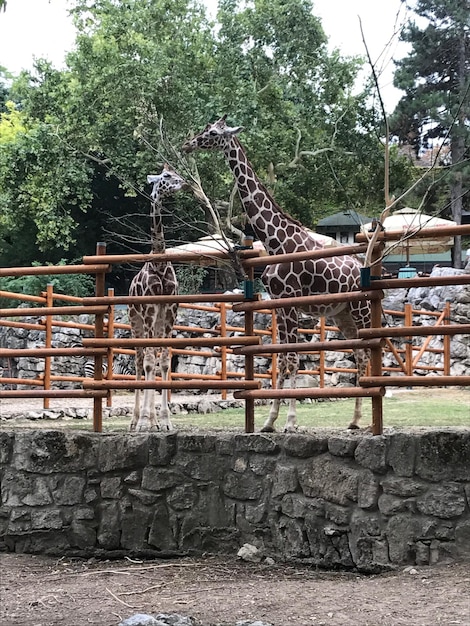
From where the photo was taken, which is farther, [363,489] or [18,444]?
[18,444]

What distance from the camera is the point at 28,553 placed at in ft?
18.2

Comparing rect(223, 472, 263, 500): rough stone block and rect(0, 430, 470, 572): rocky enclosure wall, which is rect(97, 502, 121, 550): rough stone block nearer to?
rect(0, 430, 470, 572): rocky enclosure wall

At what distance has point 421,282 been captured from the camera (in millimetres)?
Result: 4668

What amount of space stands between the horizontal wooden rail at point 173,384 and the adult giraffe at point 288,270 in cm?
51

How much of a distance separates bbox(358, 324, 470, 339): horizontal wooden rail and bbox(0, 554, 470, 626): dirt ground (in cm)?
126

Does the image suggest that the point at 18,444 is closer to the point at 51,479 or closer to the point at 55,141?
the point at 51,479

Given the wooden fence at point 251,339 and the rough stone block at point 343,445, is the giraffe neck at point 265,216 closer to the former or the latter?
the wooden fence at point 251,339

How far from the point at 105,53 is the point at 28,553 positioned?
15.9 m

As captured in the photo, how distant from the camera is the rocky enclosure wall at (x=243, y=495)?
15.1 feet

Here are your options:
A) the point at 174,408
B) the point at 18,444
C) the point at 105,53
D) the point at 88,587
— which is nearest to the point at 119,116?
the point at 105,53

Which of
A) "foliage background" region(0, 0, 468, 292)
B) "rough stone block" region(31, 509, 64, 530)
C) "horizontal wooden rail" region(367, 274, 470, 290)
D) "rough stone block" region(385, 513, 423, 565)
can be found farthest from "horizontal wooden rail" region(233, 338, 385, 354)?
"foliage background" region(0, 0, 468, 292)

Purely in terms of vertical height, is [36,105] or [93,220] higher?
[36,105]

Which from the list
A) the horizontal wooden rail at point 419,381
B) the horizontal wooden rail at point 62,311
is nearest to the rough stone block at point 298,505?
the horizontal wooden rail at point 419,381

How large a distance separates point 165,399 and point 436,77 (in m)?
17.5
